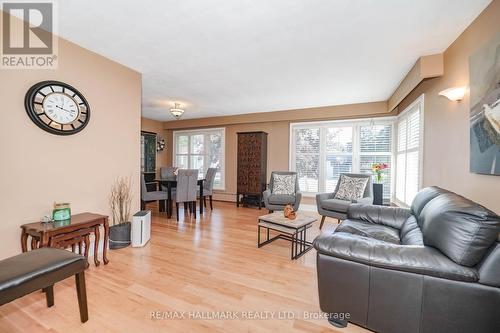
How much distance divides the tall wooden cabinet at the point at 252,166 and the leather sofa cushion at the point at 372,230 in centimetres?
326

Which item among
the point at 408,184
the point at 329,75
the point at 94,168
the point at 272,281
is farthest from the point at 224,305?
the point at 408,184

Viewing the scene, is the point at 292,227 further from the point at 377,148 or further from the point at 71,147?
the point at 377,148

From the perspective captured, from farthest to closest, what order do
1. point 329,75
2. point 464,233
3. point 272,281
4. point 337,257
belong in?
point 329,75
point 272,281
point 337,257
point 464,233

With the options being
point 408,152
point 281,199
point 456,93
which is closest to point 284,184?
point 281,199

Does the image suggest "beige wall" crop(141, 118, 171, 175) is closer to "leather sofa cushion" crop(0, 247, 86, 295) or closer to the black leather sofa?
"leather sofa cushion" crop(0, 247, 86, 295)

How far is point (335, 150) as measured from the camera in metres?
5.39

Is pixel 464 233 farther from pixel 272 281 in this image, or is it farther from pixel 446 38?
pixel 446 38

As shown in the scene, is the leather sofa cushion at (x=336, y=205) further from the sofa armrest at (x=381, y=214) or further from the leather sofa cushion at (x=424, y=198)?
the leather sofa cushion at (x=424, y=198)

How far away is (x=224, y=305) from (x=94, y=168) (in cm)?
217

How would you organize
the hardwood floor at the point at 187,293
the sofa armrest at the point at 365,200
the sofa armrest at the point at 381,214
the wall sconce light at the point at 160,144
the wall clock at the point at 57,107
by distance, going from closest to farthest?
the hardwood floor at the point at 187,293
the wall clock at the point at 57,107
the sofa armrest at the point at 381,214
the sofa armrest at the point at 365,200
the wall sconce light at the point at 160,144

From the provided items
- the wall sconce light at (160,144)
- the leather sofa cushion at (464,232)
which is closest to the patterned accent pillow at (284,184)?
the leather sofa cushion at (464,232)

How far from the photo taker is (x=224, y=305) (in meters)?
1.87

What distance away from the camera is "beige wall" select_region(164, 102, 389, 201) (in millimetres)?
4918

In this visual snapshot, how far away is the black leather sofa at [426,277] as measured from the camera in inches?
48.6
